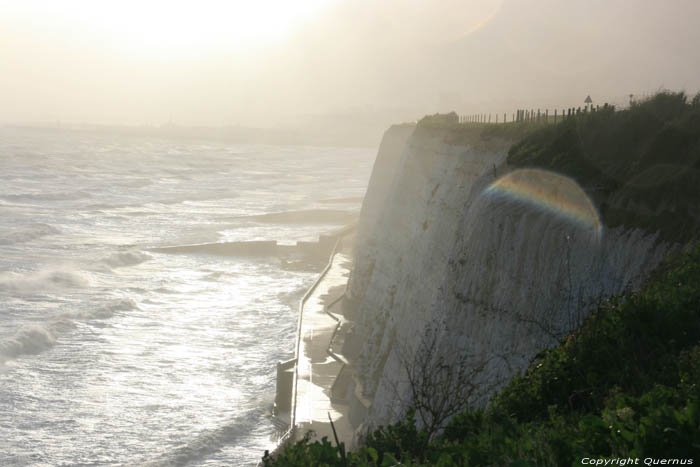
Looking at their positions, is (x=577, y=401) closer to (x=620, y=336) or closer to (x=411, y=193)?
(x=620, y=336)

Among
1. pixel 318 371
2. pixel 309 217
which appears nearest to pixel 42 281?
pixel 318 371

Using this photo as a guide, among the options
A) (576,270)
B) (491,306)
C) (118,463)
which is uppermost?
(576,270)

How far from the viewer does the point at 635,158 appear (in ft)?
56.8

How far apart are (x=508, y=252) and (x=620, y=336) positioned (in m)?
7.00

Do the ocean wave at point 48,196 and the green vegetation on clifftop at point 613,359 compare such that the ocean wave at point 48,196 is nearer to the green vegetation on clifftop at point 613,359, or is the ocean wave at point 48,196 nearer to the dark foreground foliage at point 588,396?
the green vegetation on clifftop at point 613,359

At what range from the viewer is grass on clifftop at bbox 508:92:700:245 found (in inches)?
592

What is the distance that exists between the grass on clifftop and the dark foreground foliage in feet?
→ 6.43

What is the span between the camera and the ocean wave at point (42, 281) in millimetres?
47906

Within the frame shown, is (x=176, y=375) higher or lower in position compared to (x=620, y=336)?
lower

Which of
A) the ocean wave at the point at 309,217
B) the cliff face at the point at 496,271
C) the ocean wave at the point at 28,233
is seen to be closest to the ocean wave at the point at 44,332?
the cliff face at the point at 496,271

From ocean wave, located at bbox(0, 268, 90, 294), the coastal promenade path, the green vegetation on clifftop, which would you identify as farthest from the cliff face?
ocean wave, located at bbox(0, 268, 90, 294)

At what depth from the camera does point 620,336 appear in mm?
10906

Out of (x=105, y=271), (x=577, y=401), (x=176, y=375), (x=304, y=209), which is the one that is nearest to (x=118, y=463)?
(x=176, y=375)

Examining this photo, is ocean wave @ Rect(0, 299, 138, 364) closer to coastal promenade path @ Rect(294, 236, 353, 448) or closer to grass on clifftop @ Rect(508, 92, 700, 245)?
coastal promenade path @ Rect(294, 236, 353, 448)
